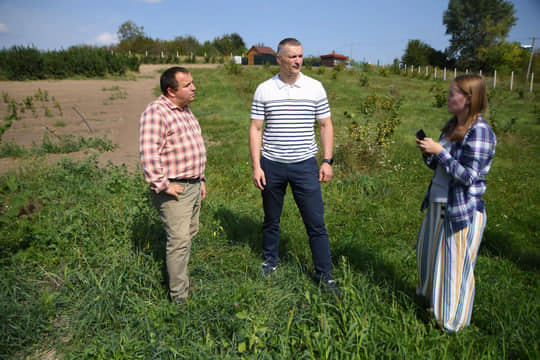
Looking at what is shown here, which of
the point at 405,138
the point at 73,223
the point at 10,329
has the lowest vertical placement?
the point at 10,329

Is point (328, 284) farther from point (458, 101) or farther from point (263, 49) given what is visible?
point (263, 49)

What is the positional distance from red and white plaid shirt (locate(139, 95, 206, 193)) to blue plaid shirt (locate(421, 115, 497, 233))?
1747 millimetres

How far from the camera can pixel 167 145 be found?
247 cm

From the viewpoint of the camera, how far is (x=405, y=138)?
893cm

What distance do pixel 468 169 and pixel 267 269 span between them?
1.82 meters

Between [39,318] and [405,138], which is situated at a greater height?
[405,138]

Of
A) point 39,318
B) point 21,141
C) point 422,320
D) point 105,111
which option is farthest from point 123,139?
point 422,320

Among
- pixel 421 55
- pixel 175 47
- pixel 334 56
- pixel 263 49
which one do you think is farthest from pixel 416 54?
pixel 175 47

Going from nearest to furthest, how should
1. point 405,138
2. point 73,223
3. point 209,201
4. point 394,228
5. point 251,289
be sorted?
point 251,289 → point 73,223 → point 394,228 → point 209,201 → point 405,138

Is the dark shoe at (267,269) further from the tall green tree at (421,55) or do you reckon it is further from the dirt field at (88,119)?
the tall green tree at (421,55)

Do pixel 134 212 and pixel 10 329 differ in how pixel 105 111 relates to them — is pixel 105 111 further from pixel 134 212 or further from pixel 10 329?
pixel 10 329

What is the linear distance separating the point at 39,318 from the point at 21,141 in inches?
296

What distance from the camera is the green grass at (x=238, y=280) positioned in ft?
A: 7.00

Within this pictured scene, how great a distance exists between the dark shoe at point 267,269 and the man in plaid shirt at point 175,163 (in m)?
0.71
